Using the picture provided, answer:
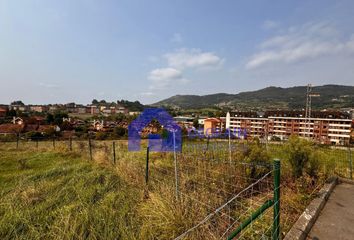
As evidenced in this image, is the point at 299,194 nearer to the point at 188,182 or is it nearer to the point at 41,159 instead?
the point at 188,182

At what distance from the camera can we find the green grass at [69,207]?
8.77 feet

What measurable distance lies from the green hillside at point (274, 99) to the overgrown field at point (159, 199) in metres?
78.2

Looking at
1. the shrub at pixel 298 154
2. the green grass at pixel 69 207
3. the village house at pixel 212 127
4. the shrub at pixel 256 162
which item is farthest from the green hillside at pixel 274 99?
the shrub at pixel 298 154

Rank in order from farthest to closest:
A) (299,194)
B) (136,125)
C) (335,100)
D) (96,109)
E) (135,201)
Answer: (335,100) → (96,109) → (136,125) → (135,201) → (299,194)

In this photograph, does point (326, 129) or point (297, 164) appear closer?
point (297, 164)

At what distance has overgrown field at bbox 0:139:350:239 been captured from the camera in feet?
8.71

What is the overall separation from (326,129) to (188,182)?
166ft

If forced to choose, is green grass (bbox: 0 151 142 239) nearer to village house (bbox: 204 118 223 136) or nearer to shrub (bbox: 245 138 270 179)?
shrub (bbox: 245 138 270 179)

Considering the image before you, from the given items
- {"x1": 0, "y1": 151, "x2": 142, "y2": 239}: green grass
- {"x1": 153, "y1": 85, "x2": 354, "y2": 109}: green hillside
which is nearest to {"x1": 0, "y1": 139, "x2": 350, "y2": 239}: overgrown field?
{"x1": 0, "y1": 151, "x2": 142, "y2": 239}: green grass

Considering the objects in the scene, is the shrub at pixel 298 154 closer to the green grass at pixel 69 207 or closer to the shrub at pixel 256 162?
the shrub at pixel 256 162

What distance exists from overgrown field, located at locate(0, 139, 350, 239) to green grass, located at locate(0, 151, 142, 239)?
0.01 meters

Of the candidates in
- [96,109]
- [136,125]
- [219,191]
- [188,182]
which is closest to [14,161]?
[136,125]

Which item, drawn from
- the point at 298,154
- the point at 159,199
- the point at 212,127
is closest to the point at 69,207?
the point at 159,199

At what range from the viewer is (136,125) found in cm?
1012
